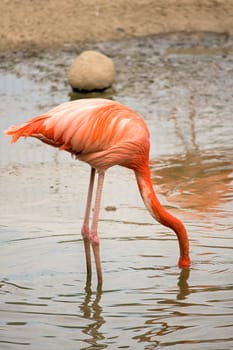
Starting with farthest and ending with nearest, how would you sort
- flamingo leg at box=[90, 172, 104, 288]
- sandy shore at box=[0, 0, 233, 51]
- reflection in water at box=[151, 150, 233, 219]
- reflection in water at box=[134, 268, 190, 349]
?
sandy shore at box=[0, 0, 233, 51] < reflection in water at box=[151, 150, 233, 219] < flamingo leg at box=[90, 172, 104, 288] < reflection in water at box=[134, 268, 190, 349]

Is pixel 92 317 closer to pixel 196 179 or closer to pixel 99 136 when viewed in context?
pixel 99 136

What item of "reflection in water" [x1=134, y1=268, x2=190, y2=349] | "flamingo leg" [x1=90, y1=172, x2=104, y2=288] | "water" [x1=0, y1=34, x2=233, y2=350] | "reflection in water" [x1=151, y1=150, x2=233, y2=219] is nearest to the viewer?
"reflection in water" [x1=134, y1=268, x2=190, y2=349]

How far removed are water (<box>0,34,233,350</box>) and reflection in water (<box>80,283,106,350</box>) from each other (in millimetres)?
11

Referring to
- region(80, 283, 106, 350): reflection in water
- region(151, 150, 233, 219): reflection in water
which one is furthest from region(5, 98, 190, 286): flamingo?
region(151, 150, 233, 219): reflection in water

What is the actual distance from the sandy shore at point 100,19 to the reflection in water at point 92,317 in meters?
8.64

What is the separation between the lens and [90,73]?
12.0 m

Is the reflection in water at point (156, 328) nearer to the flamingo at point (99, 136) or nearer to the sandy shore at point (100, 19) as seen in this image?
the flamingo at point (99, 136)

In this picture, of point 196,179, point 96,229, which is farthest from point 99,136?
point 196,179

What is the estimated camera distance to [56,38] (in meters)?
14.7

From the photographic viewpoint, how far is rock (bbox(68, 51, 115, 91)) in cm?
1202

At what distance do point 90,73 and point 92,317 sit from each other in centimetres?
640

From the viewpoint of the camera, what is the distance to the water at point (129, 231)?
18.8ft

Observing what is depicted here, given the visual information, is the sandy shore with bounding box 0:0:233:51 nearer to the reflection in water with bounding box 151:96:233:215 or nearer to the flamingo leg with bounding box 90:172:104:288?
the reflection in water with bounding box 151:96:233:215

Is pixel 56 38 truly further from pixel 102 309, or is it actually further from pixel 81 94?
pixel 102 309
